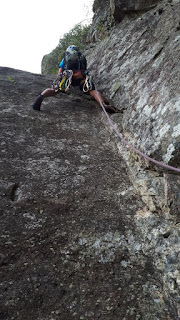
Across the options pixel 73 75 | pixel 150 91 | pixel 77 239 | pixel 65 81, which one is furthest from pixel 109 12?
pixel 77 239

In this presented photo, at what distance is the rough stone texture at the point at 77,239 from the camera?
2.08 meters

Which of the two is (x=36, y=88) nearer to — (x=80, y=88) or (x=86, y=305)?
(x=80, y=88)

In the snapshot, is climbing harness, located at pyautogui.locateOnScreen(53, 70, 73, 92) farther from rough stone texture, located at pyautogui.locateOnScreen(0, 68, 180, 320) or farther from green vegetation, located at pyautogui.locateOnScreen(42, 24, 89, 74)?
green vegetation, located at pyautogui.locateOnScreen(42, 24, 89, 74)

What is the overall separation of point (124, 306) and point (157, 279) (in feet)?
1.45

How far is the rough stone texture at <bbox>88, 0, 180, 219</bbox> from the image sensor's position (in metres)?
2.92

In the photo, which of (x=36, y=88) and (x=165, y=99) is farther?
(x=36, y=88)

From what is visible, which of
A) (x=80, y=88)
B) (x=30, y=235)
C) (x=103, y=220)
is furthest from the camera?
(x=80, y=88)

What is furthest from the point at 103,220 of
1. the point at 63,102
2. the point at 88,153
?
the point at 63,102

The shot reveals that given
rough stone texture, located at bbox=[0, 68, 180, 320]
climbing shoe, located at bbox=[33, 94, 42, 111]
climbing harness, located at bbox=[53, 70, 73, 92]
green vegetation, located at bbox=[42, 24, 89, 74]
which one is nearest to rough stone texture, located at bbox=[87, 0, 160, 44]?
Result: green vegetation, located at bbox=[42, 24, 89, 74]

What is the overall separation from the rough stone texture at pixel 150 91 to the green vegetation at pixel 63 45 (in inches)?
174

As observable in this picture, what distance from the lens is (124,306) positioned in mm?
2090

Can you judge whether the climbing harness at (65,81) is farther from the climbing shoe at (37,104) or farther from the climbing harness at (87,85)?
the climbing shoe at (37,104)

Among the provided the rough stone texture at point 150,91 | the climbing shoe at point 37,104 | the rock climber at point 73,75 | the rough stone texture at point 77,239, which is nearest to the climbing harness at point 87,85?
the rock climber at point 73,75

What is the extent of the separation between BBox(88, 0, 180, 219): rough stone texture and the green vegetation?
4.41 metres
